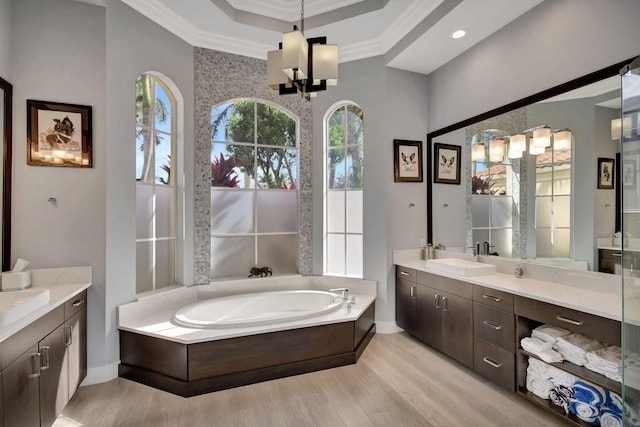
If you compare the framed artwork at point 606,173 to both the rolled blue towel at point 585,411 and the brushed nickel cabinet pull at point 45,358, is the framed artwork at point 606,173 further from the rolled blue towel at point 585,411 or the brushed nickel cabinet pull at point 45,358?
the brushed nickel cabinet pull at point 45,358

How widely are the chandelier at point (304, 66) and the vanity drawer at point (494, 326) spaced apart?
2.06 m

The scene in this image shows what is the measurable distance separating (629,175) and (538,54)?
61.4 inches

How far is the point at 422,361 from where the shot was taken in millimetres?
2783

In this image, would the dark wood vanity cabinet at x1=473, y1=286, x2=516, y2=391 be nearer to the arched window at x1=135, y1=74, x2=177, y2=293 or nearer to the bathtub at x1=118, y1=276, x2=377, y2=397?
the bathtub at x1=118, y1=276, x2=377, y2=397

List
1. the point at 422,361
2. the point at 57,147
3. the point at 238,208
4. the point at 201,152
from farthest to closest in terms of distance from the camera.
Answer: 1. the point at 238,208
2. the point at 201,152
3. the point at 422,361
4. the point at 57,147

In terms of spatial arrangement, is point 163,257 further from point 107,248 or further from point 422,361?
point 422,361

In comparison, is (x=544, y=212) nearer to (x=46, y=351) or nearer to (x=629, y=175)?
(x=629, y=175)

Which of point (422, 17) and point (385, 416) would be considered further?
point (422, 17)

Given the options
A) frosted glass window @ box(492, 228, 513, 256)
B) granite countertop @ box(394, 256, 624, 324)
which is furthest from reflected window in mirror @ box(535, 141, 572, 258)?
frosted glass window @ box(492, 228, 513, 256)

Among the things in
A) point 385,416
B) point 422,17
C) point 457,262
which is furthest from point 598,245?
point 422,17

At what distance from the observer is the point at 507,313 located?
219 cm

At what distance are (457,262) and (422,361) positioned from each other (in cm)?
101

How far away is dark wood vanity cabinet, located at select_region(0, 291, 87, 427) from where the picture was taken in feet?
4.59

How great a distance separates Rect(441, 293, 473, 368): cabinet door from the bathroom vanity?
112 inches
